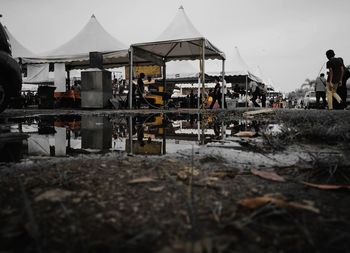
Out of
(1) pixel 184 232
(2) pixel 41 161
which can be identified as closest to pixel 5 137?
(2) pixel 41 161

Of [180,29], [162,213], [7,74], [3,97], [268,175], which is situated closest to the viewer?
[162,213]

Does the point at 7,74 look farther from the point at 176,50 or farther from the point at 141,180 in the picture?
the point at 176,50

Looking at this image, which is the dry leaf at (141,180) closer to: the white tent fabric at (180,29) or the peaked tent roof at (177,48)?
the peaked tent roof at (177,48)

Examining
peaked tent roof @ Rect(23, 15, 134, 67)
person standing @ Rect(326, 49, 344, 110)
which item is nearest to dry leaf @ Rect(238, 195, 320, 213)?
person standing @ Rect(326, 49, 344, 110)

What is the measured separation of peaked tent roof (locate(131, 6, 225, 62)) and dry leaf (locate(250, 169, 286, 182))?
9.42 metres

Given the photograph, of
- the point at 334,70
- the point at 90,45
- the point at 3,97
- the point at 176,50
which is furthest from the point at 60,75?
the point at 334,70

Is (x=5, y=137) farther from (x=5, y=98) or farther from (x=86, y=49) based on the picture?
(x=86, y=49)

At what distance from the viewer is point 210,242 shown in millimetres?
1039

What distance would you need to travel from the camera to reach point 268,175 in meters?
1.98

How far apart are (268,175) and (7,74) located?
18.9 feet

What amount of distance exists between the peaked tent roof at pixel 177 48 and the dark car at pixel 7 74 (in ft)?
20.7

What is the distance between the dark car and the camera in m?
5.72

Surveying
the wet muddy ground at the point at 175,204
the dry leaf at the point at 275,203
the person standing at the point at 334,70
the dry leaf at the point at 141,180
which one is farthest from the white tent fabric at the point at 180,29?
the dry leaf at the point at 275,203

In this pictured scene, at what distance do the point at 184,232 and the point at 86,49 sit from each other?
52.2 ft
